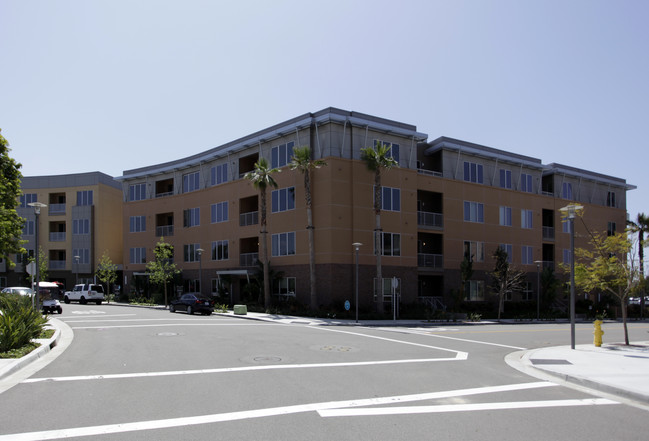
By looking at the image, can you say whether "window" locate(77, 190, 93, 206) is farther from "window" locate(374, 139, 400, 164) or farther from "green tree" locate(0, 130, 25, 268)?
"window" locate(374, 139, 400, 164)

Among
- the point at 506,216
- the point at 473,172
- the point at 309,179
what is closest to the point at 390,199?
the point at 309,179

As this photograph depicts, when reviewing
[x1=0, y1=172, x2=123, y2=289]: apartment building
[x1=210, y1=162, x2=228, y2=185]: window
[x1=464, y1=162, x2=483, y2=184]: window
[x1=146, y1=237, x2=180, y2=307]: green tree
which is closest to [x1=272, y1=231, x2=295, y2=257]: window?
[x1=210, y1=162, x2=228, y2=185]: window

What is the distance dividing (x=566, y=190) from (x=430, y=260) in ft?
62.9

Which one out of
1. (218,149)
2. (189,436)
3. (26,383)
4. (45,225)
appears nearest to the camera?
(189,436)

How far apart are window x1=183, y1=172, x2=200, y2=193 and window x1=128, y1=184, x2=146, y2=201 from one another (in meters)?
6.70

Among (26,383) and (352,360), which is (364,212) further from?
(26,383)

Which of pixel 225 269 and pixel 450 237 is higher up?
pixel 450 237

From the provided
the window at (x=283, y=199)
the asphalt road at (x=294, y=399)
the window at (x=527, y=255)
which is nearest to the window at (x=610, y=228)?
the window at (x=527, y=255)

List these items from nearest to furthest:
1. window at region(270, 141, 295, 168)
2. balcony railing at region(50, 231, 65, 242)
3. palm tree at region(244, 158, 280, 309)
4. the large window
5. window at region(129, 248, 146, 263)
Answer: palm tree at region(244, 158, 280, 309), window at region(270, 141, 295, 168), window at region(129, 248, 146, 263), the large window, balcony railing at region(50, 231, 65, 242)

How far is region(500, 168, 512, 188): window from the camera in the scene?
4294 centimetres

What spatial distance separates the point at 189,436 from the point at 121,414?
168cm

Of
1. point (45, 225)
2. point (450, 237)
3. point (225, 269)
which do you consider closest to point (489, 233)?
point (450, 237)

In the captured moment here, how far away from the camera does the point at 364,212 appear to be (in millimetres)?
33781

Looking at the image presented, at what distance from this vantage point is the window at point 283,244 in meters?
34.9
